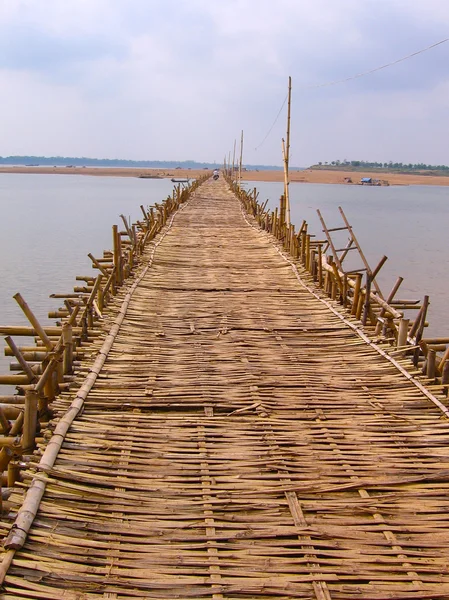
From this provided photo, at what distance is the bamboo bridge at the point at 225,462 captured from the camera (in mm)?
2371

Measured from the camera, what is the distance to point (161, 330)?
17.3ft

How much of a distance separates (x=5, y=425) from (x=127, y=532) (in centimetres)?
124

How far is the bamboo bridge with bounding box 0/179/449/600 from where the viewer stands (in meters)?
2.37

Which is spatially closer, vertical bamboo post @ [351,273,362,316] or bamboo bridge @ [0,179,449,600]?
bamboo bridge @ [0,179,449,600]

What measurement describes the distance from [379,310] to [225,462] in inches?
148

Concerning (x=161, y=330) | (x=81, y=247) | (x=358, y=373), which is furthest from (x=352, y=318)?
(x=81, y=247)

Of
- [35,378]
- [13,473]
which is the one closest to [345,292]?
[35,378]

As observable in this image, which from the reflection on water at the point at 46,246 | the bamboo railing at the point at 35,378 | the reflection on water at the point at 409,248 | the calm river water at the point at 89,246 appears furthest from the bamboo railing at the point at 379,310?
the reflection on water at the point at 46,246

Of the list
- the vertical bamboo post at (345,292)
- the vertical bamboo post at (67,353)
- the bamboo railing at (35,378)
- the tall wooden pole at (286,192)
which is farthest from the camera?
the tall wooden pole at (286,192)

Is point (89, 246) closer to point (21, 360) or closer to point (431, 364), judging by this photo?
point (21, 360)

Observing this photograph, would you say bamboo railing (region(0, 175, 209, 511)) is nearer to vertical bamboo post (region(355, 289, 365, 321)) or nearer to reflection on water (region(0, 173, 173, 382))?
vertical bamboo post (region(355, 289, 365, 321))

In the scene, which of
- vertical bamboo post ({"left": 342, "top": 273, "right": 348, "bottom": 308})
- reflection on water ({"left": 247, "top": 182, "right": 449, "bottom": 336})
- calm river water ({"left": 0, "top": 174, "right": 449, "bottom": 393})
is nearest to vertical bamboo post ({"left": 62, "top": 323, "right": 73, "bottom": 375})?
vertical bamboo post ({"left": 342, "top": 273, "right": 348, "bottom": 308})

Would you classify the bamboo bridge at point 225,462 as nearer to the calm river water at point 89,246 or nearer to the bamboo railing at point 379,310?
the bamboo railing at point 379,310

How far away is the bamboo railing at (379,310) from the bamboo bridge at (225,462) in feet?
0.12
